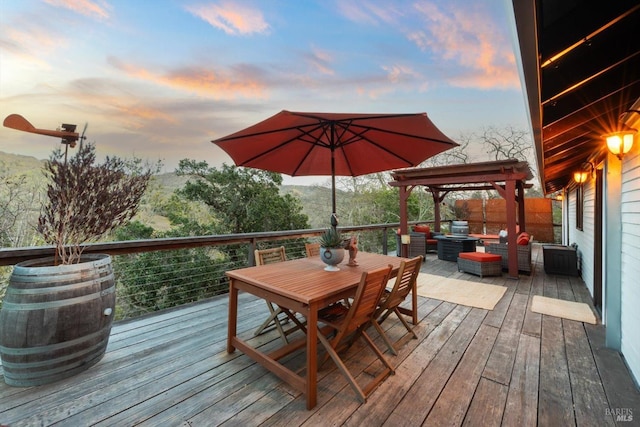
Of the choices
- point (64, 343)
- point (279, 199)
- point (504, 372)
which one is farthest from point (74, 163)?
point (279, 199)

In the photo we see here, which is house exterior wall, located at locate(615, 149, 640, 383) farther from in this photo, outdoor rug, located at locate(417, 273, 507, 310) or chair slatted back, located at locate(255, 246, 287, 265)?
chair slatted back, located at locate(255, 246, 287, 265)

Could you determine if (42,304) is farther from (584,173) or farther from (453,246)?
(584,173)

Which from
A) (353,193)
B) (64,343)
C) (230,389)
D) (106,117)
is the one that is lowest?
(230,389)

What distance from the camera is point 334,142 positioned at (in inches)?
122

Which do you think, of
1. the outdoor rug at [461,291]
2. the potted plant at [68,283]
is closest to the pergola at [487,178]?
the outdoor rug at [461,291]

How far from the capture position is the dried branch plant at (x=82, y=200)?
2.01m

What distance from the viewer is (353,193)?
14273mm

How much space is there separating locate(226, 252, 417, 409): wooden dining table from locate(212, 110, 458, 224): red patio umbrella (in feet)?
3.01

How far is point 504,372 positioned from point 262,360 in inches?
80.0

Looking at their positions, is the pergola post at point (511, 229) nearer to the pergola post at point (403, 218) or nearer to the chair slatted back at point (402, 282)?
the pergola post at point (403, 218)

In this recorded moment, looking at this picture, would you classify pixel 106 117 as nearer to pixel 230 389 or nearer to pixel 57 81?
pixel 57 81

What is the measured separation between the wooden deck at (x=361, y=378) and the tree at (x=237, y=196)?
5.41 metres

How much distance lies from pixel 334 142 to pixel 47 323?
10.1 feet

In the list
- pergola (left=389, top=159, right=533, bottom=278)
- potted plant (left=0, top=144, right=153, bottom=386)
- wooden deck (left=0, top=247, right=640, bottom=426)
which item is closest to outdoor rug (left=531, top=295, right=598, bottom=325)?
wooden deck (left=0, top=247, right=640, bottom=426)
